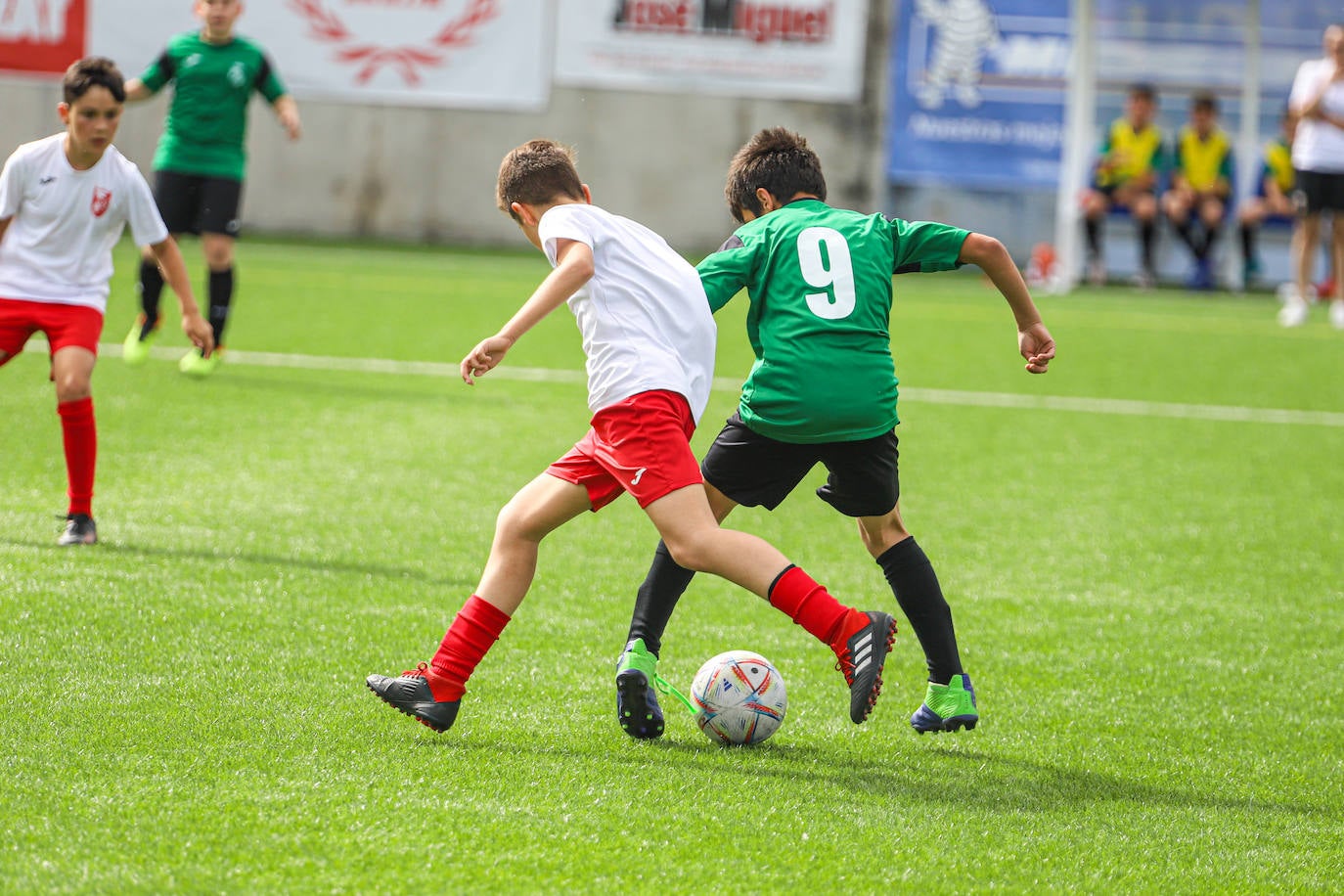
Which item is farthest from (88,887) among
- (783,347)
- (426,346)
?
(426,346)

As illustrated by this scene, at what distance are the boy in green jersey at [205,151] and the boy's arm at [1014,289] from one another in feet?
19.0

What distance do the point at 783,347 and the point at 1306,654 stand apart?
196 cm

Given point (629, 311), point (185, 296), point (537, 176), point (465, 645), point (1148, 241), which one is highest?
point (537, 176)

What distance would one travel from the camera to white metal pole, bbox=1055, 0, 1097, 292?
15.5 meters

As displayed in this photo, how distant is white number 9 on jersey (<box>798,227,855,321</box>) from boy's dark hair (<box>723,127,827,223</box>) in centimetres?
22

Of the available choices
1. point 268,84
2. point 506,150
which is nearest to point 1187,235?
point 506,150

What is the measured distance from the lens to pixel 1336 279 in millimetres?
12648

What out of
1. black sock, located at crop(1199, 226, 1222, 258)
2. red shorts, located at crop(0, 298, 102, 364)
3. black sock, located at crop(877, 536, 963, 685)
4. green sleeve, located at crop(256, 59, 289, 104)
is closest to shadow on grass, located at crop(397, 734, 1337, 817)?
black sock, located at crop(877, 536, 963, 685)

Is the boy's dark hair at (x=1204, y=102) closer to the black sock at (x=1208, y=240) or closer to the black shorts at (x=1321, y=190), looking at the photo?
the black sock at (x=1208, y=240)

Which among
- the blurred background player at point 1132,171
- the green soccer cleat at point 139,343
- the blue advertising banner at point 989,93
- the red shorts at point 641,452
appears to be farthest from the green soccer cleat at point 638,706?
the blue advertising banner at point 989,93

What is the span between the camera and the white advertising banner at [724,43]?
16953mm

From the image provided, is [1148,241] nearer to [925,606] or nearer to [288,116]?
[288,116]

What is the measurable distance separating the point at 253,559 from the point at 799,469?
2.01 metres

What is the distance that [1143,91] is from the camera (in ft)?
52.2
